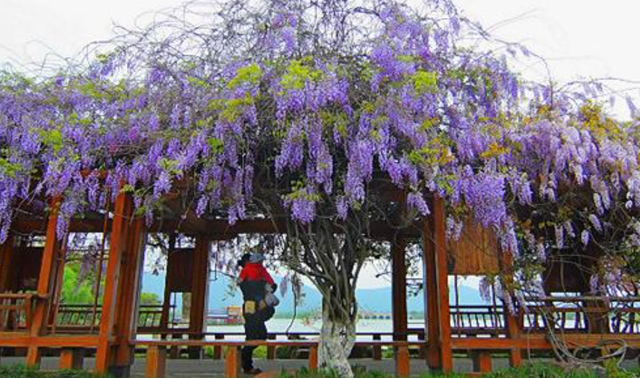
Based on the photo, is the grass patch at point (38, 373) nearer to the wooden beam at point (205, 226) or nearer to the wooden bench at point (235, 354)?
the wooden bench at point (235, 354)

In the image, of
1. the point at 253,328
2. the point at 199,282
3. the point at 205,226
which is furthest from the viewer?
the point at 199,282

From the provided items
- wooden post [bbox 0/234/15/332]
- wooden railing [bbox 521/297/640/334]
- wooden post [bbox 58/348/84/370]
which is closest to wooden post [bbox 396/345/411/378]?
wooden railing [bbox 521/297/640/334]

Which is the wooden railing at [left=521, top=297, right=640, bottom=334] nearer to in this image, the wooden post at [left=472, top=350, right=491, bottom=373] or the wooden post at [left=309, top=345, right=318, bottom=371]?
the wooden post at [left=472, top=350, right=491, bottom=373]

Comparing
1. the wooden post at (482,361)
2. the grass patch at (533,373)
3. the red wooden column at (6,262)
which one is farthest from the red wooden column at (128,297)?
the wooden post at (482,361)

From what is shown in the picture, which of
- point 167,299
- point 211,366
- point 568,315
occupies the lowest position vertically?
point 211,366

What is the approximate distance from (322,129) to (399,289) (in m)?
3.73

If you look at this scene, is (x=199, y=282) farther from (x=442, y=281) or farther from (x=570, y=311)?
(x=570, y=311)

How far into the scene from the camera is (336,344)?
4980 mm

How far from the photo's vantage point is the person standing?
6.31 m

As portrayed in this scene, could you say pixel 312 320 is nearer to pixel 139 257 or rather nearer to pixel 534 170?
pixel 139 257

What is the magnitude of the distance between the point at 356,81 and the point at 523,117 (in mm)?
1791

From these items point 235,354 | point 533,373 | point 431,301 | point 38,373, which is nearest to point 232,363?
point 235,354

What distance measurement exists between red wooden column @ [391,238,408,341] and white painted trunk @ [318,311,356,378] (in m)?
2.83

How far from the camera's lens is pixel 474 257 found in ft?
18.4
